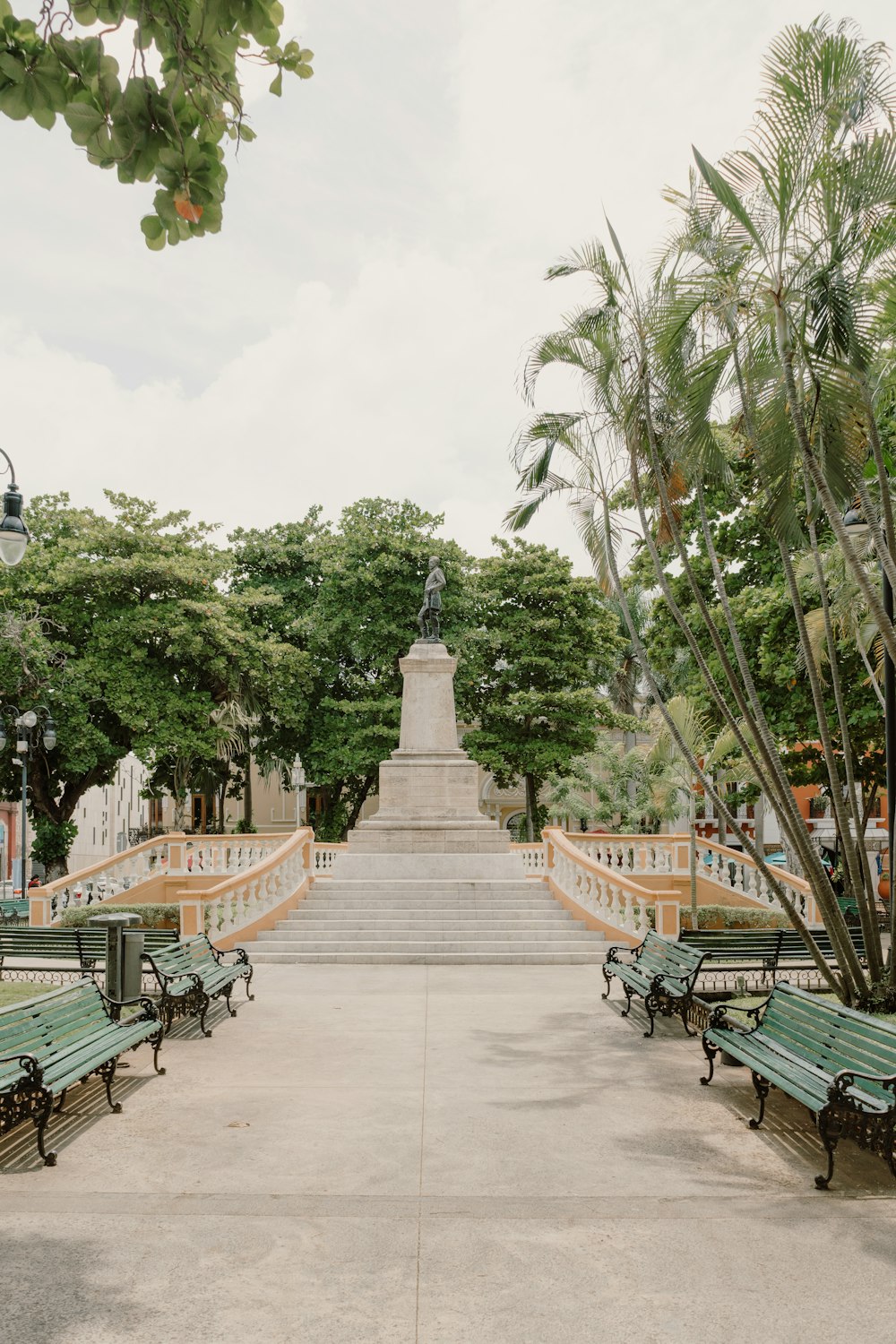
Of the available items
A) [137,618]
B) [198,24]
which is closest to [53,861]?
[137,618]

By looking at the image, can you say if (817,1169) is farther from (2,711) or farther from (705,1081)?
(2,711)

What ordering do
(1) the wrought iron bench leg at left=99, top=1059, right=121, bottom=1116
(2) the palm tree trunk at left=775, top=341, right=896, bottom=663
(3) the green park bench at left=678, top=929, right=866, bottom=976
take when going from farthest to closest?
(3) the green park bench at left=678, top=929, right=866, bottom=976, (2) the palm tree trunk at left=775, top=341, right=896, bottom=663, (1) the wrought iron bench leg at left=99, top=1059, right=121, bottom=1116

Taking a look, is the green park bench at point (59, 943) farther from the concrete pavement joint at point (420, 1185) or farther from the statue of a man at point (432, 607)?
the statue of a man at point (432, 607)

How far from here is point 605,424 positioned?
13320 millimetres

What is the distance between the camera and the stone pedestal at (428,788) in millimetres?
23484

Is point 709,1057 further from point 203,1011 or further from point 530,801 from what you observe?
point 530,801

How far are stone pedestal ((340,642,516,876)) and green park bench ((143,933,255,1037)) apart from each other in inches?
375

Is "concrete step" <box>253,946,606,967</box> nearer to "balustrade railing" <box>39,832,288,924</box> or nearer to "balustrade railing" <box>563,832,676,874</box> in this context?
"balustrade railing" <box>563,832,676,874</box>

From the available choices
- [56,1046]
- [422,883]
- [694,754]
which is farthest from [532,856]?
[56,1046]

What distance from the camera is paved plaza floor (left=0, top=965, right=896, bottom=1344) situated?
439 centimetres

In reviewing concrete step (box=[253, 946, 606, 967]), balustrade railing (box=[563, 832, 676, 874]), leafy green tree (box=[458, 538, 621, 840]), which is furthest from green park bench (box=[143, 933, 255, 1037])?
leafy green tree (box=[458, 538, 621, 840])

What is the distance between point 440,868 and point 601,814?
32.1 feet

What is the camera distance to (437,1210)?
5.66 m

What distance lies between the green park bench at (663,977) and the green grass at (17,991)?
22.1 ft
